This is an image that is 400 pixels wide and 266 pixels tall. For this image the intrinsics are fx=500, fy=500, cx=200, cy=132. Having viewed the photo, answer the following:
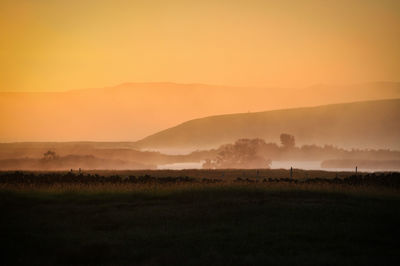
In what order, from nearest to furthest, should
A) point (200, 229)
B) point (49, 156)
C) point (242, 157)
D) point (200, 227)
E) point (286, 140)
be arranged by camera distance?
1. point (200, 229)
2. point (200, 227)
3. point (242, 157)
4. point (49, 156)
5. point (286, 140)

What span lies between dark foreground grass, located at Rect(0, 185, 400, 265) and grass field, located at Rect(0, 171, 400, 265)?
0.04m

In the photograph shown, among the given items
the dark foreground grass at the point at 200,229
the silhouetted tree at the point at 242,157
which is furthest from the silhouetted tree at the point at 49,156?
the dark foreground grass at the point at 200,229

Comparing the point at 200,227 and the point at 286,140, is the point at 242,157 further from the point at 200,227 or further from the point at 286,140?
the point at 200,227

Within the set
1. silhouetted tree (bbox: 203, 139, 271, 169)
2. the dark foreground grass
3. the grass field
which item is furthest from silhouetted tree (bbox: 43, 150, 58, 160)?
the dark foreground grass

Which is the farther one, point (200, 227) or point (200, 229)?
point (200, 227)

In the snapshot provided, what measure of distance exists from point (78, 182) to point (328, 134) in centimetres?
16476

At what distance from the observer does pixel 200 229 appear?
22.8 metres

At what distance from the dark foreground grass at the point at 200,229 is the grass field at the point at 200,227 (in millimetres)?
40

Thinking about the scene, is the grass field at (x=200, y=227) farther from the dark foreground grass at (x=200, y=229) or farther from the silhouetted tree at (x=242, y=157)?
the silhouetted tree at (x=242, y=157)

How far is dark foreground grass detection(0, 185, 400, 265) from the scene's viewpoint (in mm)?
18344

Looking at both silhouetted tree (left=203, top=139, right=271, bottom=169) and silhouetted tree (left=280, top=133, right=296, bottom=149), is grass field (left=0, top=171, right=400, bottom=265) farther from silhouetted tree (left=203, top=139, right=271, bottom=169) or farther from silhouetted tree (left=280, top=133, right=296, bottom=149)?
silhouetted tree (left=280, top=133, right=296, bottom=149)

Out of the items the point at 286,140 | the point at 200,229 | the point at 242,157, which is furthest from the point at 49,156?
the point at 200,229

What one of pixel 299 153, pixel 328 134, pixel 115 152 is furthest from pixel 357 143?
pixel 115 152

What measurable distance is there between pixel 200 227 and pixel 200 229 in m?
0.58
